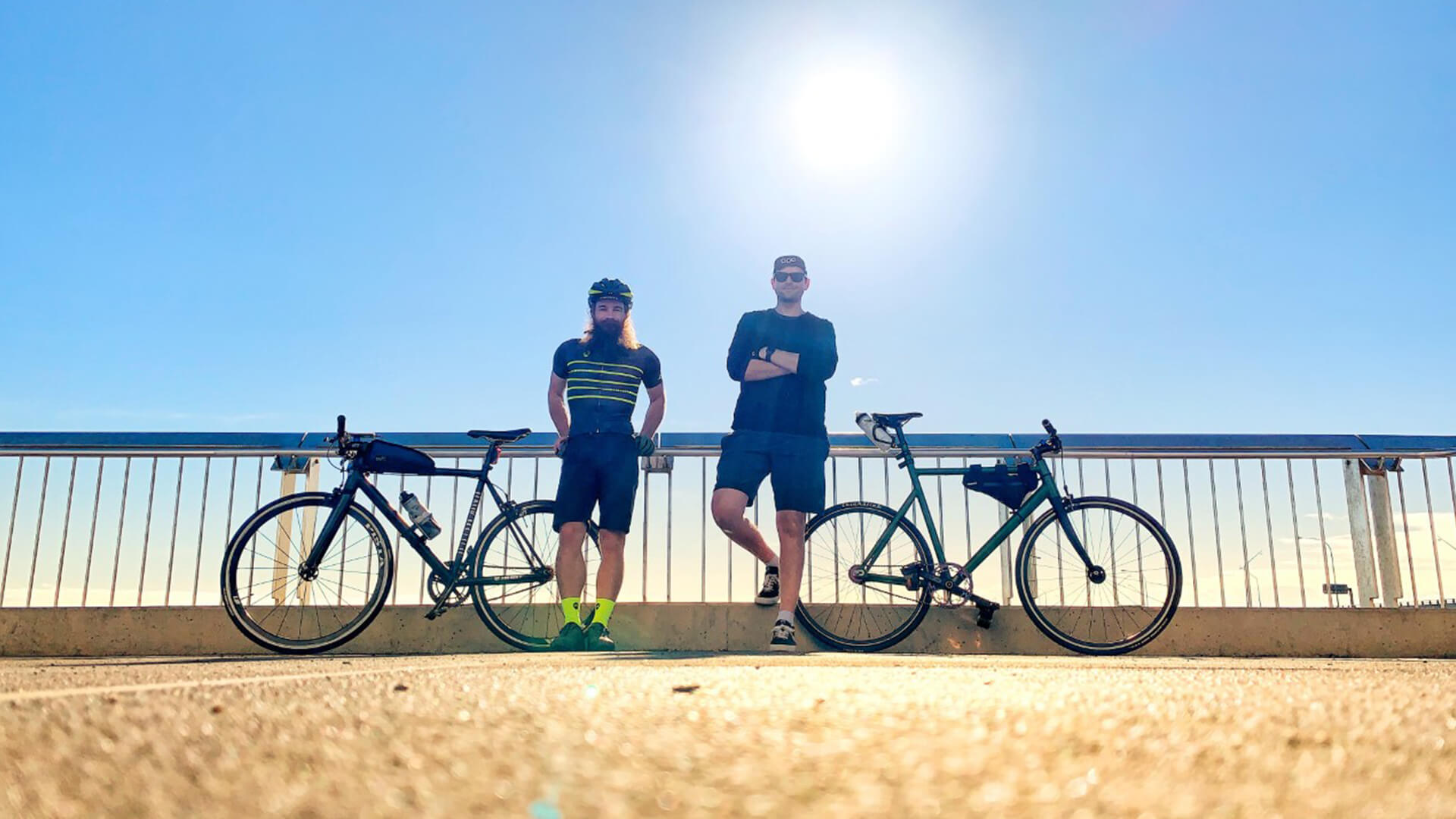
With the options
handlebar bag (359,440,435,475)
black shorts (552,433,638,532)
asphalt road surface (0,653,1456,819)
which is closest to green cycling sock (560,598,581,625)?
black shorts (552,433,638,532)

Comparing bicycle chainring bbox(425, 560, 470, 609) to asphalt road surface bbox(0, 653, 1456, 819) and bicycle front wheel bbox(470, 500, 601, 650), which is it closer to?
bicycle front wheel bbox(470, 500, 601, 650)

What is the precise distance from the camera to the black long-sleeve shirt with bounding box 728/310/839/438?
538cm

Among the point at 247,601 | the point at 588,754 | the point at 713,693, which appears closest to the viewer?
the point at 588,754

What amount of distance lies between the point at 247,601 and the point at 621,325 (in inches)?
92.9

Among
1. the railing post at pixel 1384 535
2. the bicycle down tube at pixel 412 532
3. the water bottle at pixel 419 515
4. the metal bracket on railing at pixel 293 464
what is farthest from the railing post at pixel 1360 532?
the metal bracket on railing at pixel 293 464

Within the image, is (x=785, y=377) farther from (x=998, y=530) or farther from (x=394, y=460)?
(x=394, y=460)

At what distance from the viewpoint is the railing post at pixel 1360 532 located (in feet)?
19.7

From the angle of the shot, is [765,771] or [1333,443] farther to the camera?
[1333,443]

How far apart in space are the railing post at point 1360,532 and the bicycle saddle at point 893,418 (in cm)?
270

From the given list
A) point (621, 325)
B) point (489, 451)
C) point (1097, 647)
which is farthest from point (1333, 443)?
point (489, 451)

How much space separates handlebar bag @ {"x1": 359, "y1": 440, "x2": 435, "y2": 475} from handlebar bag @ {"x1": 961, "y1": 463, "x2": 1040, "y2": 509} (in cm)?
302

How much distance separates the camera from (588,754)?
103 centimetres

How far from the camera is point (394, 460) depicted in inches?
224

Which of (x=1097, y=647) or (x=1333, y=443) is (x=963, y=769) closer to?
(x=1097, y=647)
